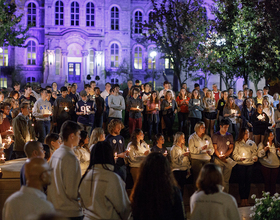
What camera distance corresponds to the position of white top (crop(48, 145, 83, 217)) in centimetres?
414

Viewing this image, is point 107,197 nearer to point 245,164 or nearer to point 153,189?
point 153,189

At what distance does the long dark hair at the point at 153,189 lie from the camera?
368 centimetres

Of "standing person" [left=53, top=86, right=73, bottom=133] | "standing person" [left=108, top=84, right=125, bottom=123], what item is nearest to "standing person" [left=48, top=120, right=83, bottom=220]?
"standing person" [left=108, top=84, right=125, bottom=123]

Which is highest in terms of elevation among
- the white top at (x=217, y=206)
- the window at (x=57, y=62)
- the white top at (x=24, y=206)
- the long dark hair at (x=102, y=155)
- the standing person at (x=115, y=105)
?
the window at (x=57, y=62)

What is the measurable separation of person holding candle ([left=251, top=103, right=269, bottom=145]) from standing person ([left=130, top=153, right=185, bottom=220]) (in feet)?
27.8

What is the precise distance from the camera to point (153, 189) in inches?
147

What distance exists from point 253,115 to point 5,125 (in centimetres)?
826

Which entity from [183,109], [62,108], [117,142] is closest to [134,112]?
[183,109]

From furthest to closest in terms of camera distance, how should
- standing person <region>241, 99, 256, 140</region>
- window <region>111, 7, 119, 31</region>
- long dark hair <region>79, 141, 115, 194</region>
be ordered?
window <region>111, 7, 119, 31</region>, standing person <region>241, 99, 256, 140</region>, long dark hair <region>79, 141, 115, 194</region>

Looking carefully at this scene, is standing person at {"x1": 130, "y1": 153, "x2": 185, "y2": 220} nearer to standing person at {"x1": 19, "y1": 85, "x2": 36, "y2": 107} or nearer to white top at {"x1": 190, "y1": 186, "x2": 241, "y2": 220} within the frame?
white top at {"x1": 190, "y1": 186, "x2": 241, "y2": 220}

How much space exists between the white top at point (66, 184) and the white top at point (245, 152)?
18.4ft

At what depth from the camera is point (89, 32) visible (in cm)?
3694

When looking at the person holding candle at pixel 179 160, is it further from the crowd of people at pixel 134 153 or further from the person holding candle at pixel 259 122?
the person holding candle at pixel 259 122

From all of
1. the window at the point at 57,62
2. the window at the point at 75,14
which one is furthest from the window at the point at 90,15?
the window at the point at 57,62
